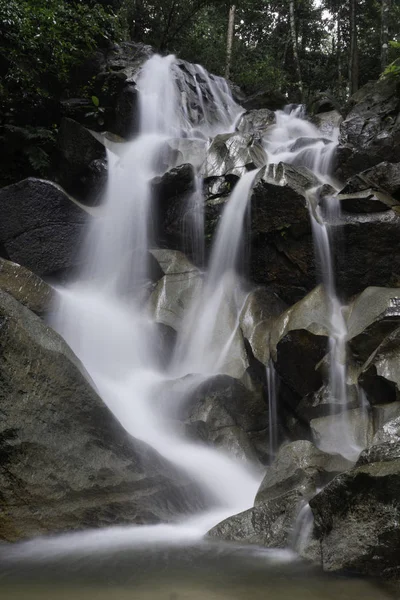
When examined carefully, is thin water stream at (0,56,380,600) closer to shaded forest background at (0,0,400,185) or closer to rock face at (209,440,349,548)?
rock face at (209,440,349,548)

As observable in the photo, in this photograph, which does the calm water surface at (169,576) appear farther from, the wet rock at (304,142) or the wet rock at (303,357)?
the wet rock at (304,142)

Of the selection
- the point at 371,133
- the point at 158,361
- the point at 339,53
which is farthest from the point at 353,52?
the point at 158,361

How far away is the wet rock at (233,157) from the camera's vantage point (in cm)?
1012

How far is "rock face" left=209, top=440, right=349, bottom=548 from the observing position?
417 cm

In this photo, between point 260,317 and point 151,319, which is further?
point 151,319

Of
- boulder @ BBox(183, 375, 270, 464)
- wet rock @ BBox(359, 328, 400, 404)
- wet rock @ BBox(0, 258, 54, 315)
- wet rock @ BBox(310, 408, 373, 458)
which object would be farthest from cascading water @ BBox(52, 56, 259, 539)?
wet rock @ BBox(359, 328, 400, 404)

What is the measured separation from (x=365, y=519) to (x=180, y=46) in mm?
20463

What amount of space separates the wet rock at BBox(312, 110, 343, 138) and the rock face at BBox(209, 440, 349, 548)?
36.3 ft

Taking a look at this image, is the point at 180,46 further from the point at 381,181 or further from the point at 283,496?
the point at 283,496

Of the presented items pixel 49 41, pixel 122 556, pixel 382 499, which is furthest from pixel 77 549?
pixel 49 41

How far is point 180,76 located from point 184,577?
15579mm

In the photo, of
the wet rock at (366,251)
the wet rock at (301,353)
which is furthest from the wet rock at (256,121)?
the wet rock at (301,353)

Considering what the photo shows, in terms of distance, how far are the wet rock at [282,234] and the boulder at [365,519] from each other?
205 inches

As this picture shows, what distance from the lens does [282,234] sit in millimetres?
8688
